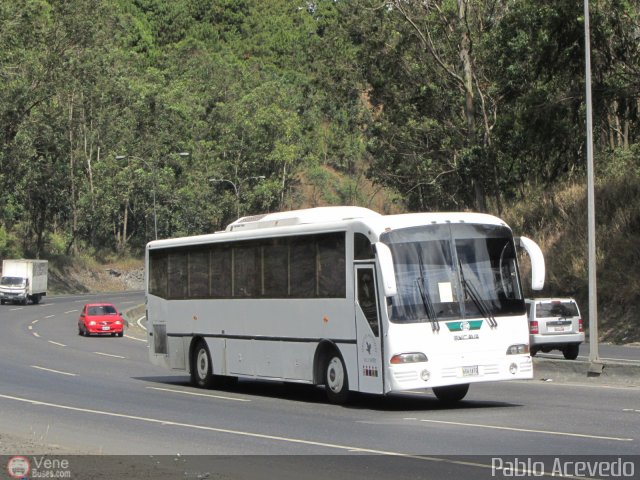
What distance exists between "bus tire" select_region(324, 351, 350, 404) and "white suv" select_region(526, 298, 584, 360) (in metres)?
13.1

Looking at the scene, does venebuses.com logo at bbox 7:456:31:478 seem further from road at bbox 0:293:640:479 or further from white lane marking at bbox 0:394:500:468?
white lane marking at bbox 0:394:500:468

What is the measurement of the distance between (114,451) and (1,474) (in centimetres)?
→ 240

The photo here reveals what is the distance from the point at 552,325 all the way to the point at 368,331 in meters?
14.7

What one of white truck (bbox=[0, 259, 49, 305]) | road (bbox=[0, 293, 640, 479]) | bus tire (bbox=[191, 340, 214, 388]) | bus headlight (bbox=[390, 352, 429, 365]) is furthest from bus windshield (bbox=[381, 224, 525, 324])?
white truck (bbox=[0, 259, 49, 305])

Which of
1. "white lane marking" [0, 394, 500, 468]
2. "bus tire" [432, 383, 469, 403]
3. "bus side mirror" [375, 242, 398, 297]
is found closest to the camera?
"white lane marking" [0, 394, 500, 468]

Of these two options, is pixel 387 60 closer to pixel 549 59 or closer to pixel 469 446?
pixel 549 59

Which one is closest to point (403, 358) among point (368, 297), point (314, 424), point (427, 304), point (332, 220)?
point (427, 304)

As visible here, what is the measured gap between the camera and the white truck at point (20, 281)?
77.6 meters

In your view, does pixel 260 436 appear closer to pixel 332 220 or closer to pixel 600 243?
pixel 332 220

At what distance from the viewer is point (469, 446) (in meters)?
13.6

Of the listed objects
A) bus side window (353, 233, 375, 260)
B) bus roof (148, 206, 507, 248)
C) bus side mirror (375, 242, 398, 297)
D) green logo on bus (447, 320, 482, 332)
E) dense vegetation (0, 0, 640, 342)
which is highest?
dense vegetation (0, 0, 640, 342)

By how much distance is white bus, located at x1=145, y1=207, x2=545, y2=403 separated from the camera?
1812 centimetres

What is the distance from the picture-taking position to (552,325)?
32.3 meters

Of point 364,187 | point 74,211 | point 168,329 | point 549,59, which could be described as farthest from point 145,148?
point 168,329
